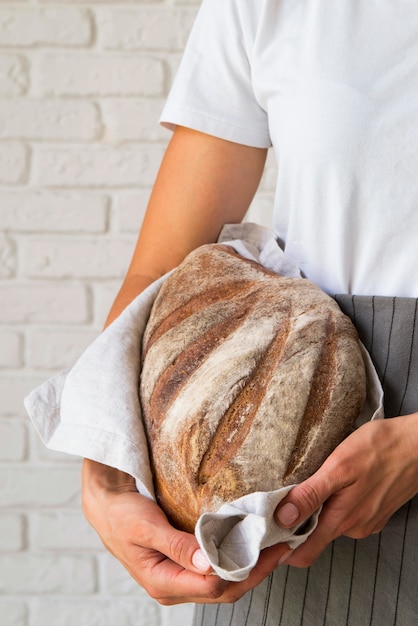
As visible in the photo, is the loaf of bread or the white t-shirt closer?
the loaf of bread

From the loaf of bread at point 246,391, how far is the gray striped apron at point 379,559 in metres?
0.04

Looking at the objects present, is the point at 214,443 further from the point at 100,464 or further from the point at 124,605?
the point at 124,605

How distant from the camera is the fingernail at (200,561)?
56 centimetres

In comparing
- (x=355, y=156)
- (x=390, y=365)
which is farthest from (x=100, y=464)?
(x=355, y=156)

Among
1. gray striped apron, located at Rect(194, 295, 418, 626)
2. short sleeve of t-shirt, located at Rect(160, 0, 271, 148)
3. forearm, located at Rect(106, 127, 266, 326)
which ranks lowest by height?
gray striped apron, located at Rect(194, 295, 418, 626)

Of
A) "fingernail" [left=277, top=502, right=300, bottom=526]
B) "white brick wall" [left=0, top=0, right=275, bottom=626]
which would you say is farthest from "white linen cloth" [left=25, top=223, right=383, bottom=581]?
"white brick wall" [left=0, top=0, right=275, bottom=626]

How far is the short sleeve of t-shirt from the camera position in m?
0.86

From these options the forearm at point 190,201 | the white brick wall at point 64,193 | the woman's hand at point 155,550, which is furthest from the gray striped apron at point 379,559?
the white brick wall at point 64,193

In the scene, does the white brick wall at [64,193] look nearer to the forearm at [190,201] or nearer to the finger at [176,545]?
the forearm at [190,201]

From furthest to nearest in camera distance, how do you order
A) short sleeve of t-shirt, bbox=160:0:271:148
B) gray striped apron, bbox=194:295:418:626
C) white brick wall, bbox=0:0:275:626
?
1. white brick wall, bbox=0:0:275:626
2. short sleeve of t-shirt, bbox=160:0:271:148
3. gray striped apron, bbox=194:295:418:626

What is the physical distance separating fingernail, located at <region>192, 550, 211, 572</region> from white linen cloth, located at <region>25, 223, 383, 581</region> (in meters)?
0.02

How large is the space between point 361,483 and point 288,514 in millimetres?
83

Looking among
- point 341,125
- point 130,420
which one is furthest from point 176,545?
point 341,125

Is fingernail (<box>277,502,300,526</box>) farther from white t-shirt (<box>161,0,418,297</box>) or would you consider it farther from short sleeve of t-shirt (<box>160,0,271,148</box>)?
short sleeve of t-shirt (<box>160,0,271,148</box>)
